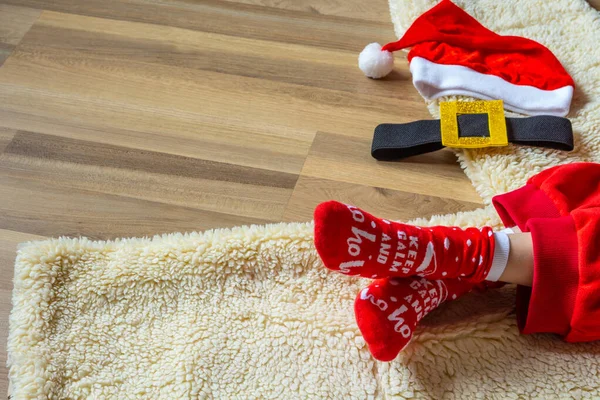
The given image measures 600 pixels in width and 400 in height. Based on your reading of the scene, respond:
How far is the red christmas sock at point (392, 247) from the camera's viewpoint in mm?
872

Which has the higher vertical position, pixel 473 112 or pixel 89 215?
pixel 473 112

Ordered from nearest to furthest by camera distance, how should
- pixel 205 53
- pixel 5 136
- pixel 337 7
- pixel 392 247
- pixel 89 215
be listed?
pixel 392 247 → pixel 89 215 → pixel 5 136 → pixel 205 53 → pixel 337 7

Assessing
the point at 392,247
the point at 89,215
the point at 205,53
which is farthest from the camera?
the point at 205,53

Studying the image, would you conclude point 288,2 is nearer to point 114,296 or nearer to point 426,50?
point 426,50

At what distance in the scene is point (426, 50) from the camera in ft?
4.28

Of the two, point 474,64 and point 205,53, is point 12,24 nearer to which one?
point 205,53

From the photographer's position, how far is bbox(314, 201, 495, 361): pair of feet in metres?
0.87

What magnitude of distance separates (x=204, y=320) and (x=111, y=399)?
6.9 inches

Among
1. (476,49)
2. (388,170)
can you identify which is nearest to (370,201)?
(388,170)

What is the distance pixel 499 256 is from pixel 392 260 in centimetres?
17

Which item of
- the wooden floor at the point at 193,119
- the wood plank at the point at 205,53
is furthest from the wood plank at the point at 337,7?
the wood plank at the point at 205,53

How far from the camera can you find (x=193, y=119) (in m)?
1.28

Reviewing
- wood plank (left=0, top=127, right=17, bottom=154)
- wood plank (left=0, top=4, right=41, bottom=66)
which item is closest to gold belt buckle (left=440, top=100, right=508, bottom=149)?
wood plank (left=0, top=127, right=17, bottom=154)

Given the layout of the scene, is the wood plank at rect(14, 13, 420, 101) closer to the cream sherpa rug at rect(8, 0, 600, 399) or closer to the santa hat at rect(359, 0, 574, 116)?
the santa hat at rect(359, 0, 574, 116)
